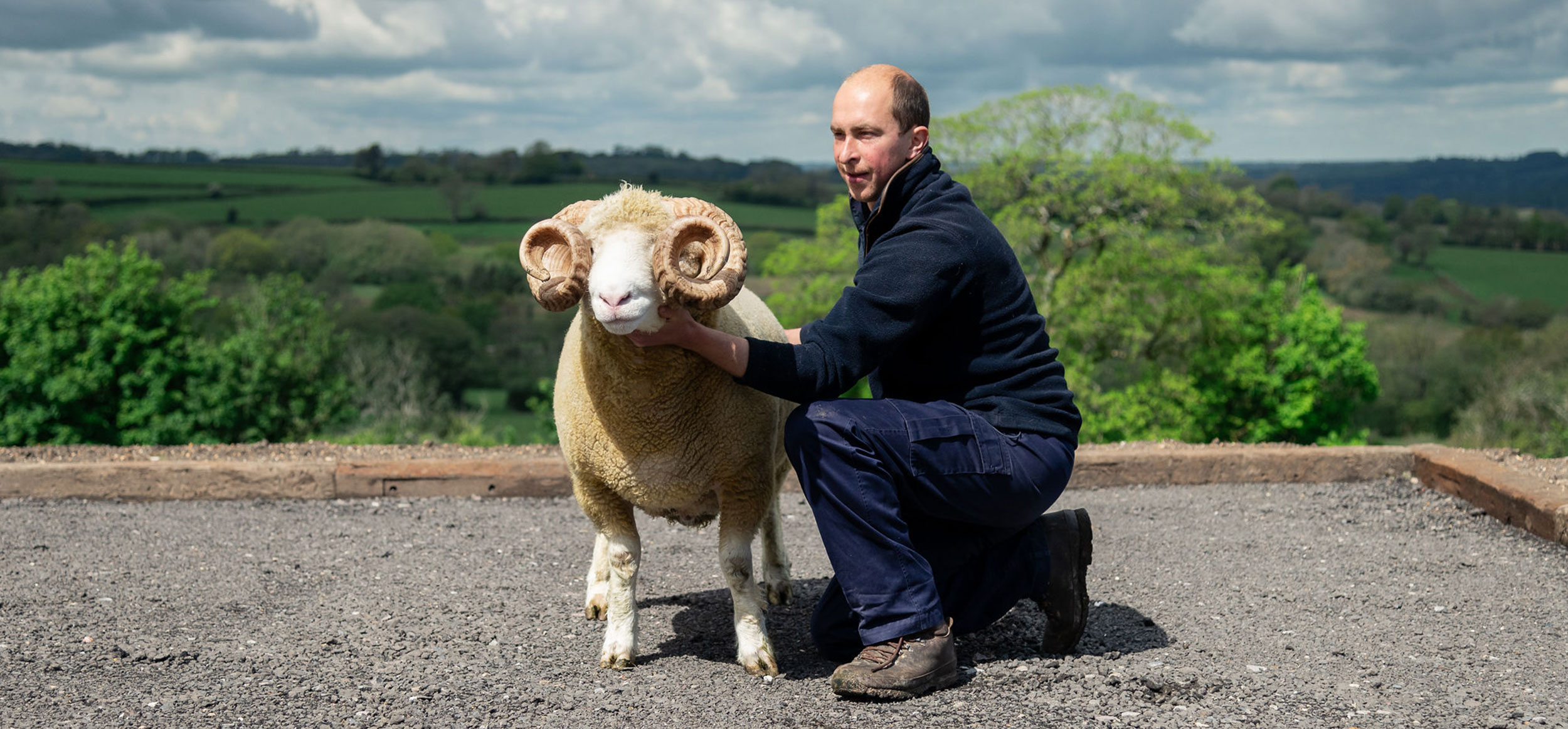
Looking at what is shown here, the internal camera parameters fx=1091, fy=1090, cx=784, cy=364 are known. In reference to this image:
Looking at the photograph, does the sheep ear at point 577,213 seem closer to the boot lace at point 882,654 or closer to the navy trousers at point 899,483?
the navy trousers at point 899,483

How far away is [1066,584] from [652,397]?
1.81m

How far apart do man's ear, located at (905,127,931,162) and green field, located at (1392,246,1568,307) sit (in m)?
76.8

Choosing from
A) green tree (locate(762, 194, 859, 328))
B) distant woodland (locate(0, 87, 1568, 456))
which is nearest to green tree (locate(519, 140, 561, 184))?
distant woodland (locate(0, 87, 1568, 456))

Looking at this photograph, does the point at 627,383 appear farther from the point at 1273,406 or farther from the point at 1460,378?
the point at 1460,378

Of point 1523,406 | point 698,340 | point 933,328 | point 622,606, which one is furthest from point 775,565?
point 1523,406

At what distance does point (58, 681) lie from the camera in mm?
4141

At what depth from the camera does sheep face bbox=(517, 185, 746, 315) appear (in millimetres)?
3492

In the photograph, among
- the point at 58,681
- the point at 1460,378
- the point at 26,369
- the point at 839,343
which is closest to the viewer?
the point at 839,343

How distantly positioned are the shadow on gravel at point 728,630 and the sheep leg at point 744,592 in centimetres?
14

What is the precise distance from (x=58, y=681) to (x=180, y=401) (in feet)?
58.9

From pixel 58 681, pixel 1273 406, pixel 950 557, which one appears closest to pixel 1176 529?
pixel 950 557

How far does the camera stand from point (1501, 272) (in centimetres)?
7588

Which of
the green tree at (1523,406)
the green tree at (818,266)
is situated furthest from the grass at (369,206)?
the green tree at (818,266)

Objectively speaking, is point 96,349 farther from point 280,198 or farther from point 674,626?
point 280,198
